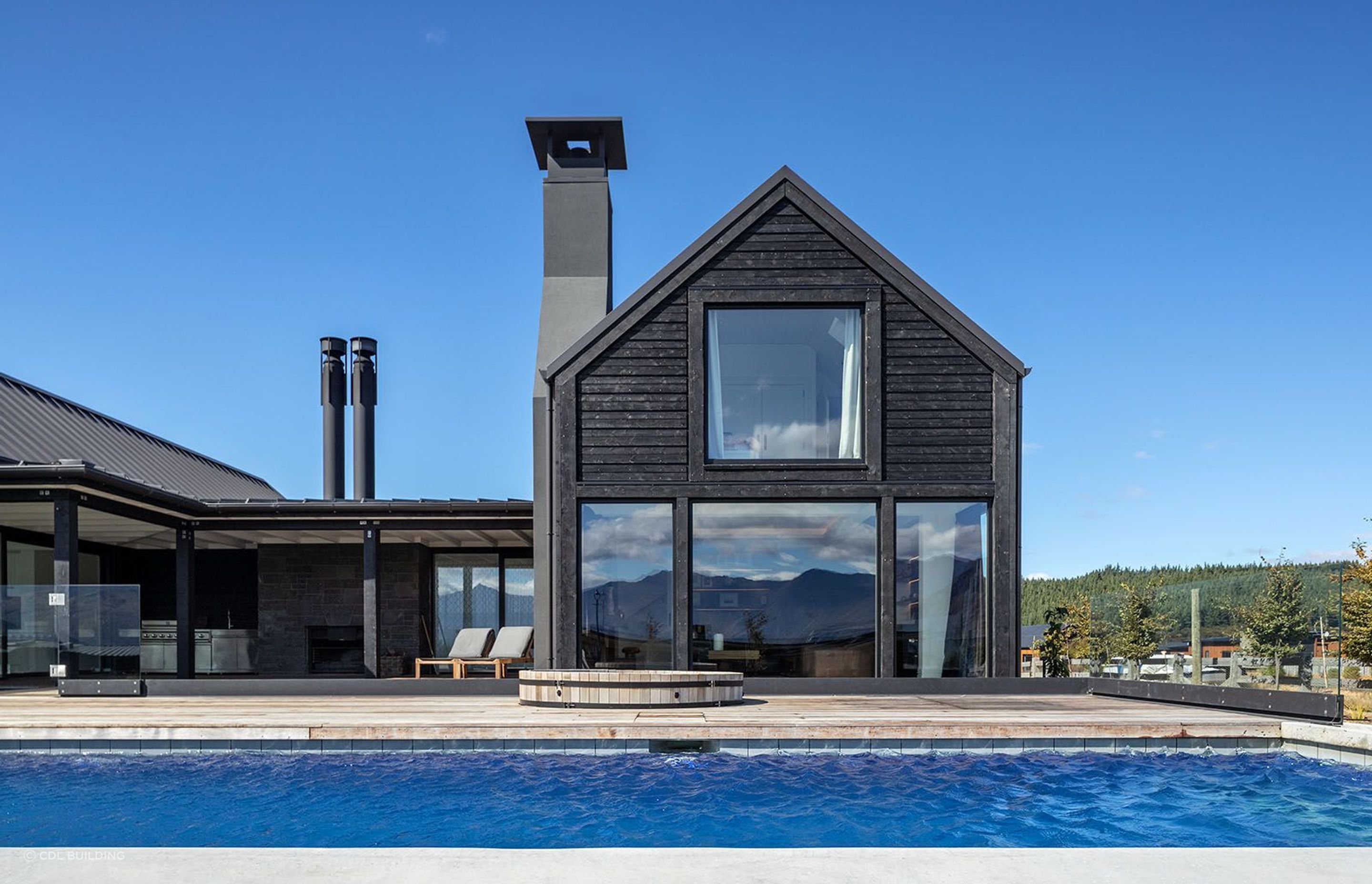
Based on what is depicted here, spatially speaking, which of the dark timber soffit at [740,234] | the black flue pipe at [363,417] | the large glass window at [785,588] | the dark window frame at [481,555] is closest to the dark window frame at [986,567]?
the large glass window at [785,588]

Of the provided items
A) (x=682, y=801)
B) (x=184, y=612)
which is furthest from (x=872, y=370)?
(x=184, y=612)

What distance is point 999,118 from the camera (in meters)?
15.9

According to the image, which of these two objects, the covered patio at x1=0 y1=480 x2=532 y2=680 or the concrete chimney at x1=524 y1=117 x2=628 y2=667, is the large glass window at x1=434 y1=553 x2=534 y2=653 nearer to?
the covered patio at x1=0 y1=480 x2=532 y2=680

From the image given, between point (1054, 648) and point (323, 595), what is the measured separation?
11685 mm

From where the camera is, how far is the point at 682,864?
14.2 feet

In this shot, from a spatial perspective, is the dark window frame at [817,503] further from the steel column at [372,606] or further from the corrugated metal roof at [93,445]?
the corrugated metal roof at [93,445]

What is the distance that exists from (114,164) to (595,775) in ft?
47.7

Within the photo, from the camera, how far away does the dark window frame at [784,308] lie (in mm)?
12172

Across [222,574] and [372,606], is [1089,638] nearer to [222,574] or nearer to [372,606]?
[372,606]

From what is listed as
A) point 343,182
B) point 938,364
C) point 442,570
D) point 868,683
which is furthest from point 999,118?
point 442,570

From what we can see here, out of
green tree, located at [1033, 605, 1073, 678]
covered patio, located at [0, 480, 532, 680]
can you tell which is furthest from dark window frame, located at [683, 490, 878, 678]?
green tree, located at [1033, 605, 1073, 678]

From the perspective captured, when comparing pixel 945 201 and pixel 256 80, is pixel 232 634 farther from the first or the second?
pixel 945 201

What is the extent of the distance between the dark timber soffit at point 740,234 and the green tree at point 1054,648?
15.0 feet

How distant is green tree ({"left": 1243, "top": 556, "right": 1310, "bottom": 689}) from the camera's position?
31.8ft
